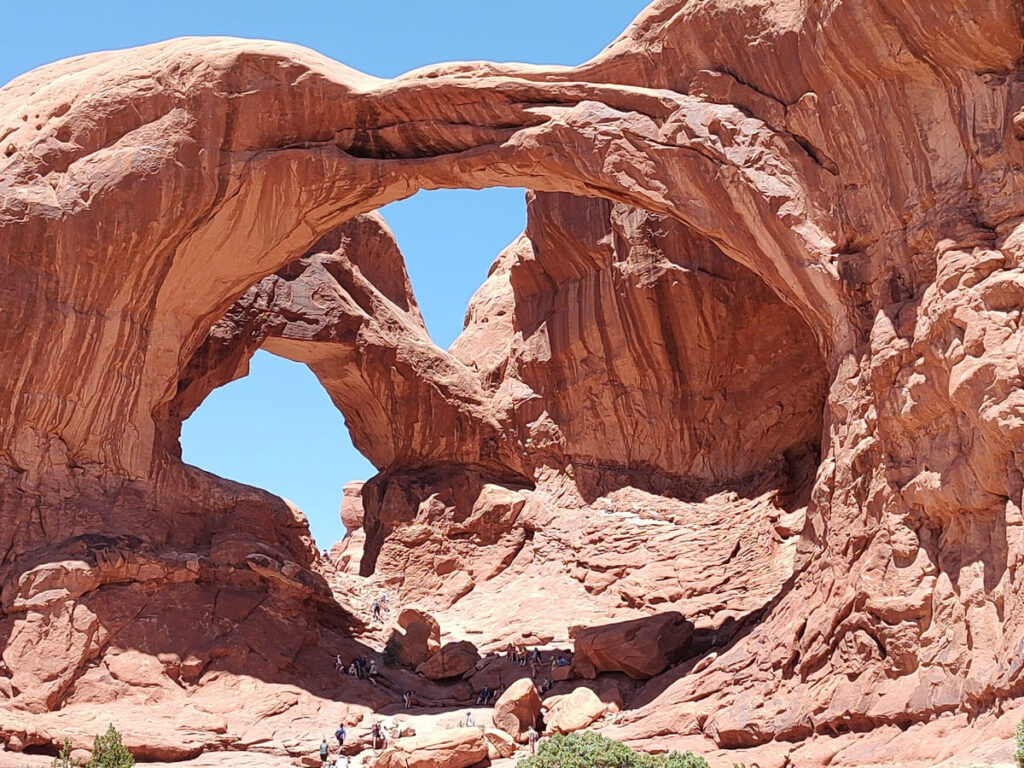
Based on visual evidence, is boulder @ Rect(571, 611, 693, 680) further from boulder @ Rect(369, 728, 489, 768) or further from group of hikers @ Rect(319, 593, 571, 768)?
boulder @ Rect(369, 728, 489, 768)

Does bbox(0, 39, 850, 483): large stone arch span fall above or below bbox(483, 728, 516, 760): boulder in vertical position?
above

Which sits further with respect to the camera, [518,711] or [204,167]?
[204,167]

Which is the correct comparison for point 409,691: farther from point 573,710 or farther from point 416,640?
point 573,710

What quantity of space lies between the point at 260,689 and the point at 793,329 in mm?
15503

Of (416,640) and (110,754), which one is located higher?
(416,640)

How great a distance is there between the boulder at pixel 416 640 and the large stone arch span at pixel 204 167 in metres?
6.66

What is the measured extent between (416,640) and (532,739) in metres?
5.85

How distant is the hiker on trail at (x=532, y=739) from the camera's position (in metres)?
21.1

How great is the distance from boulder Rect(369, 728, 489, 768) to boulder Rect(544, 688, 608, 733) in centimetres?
186

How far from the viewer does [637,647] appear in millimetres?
23203

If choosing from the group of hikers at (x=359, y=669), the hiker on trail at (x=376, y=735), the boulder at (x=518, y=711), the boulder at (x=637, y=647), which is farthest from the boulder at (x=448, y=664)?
the boulder at (x=518, y=711)

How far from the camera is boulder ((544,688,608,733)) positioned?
21.4m

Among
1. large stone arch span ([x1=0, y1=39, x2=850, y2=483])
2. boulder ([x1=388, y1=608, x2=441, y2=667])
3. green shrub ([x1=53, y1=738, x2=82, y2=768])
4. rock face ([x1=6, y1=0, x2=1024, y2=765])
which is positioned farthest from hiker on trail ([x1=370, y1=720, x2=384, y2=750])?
large stone arch span ([x1=0, y1=39, x2=850, y2=483])

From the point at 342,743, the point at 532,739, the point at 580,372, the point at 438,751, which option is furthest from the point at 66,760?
the point at 580,372
